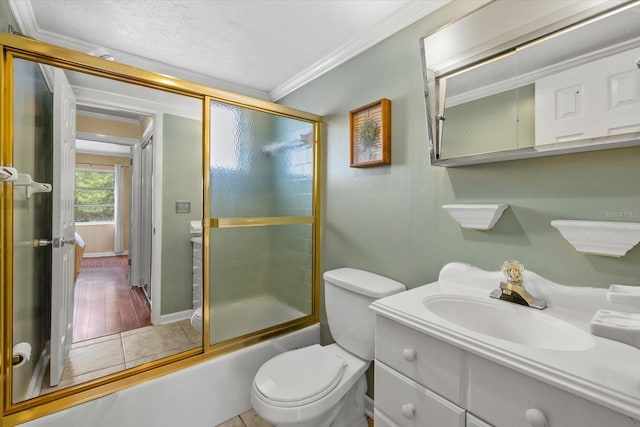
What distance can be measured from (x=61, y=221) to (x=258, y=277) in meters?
1.16

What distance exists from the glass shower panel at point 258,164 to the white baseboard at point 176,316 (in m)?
1.23

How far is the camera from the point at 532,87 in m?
1.07

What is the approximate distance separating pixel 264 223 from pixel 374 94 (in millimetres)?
1110

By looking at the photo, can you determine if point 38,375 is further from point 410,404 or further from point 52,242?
point 410,404

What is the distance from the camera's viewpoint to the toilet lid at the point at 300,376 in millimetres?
1242

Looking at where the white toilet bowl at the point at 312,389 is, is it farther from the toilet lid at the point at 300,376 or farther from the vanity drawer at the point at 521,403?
the vanity drawer at the point at 521,403

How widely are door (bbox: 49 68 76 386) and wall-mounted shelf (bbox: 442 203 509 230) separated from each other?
201 centimetres

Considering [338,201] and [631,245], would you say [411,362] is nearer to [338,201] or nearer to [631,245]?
[631,245]

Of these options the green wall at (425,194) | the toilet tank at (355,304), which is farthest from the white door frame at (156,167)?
the toilet tank at (355,304)

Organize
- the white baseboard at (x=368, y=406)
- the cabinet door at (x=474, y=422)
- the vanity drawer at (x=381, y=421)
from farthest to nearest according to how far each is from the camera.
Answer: the white baseboard at (x=368, y=406) → the vanity drawer at (x=381, y=421) → the cabinet door at (x=474, y=422)

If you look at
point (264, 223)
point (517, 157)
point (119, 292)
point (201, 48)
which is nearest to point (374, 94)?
point (517, 157)

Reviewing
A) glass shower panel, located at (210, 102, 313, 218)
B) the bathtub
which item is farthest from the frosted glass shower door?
the bathtub

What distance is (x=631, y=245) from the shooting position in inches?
34.3

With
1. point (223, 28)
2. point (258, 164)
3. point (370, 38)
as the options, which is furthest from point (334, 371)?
point (223, 28)
